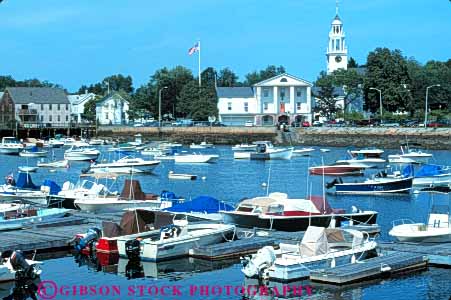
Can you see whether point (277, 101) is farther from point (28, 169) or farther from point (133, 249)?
point (133, 249)

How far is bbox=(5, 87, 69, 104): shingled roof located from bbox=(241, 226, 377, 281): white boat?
131281 mm

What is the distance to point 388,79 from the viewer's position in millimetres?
140375

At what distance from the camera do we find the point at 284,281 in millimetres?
27453

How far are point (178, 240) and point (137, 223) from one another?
7.60ft

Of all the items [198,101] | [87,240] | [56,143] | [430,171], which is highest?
[198,101]

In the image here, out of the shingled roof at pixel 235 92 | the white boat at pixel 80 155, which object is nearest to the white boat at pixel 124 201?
the white boat at pixel 80 155

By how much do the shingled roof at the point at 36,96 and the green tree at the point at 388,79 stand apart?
189 feet

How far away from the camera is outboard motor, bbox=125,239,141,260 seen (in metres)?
31.0

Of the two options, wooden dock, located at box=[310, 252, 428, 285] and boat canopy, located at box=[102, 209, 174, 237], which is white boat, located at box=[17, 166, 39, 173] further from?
wooden dock, located at box=[310, 252, 428, 285]

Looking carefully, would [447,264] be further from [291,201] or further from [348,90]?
[348,90]

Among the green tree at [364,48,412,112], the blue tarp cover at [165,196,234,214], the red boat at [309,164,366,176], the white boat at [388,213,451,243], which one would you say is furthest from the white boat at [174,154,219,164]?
the white boat at [388,213,451,243]

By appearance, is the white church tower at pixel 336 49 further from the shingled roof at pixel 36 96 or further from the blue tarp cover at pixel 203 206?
the blue tarp cover at pixel 203 206

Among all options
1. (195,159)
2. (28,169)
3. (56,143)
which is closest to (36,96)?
(56,143)

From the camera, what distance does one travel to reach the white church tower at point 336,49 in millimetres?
192125
